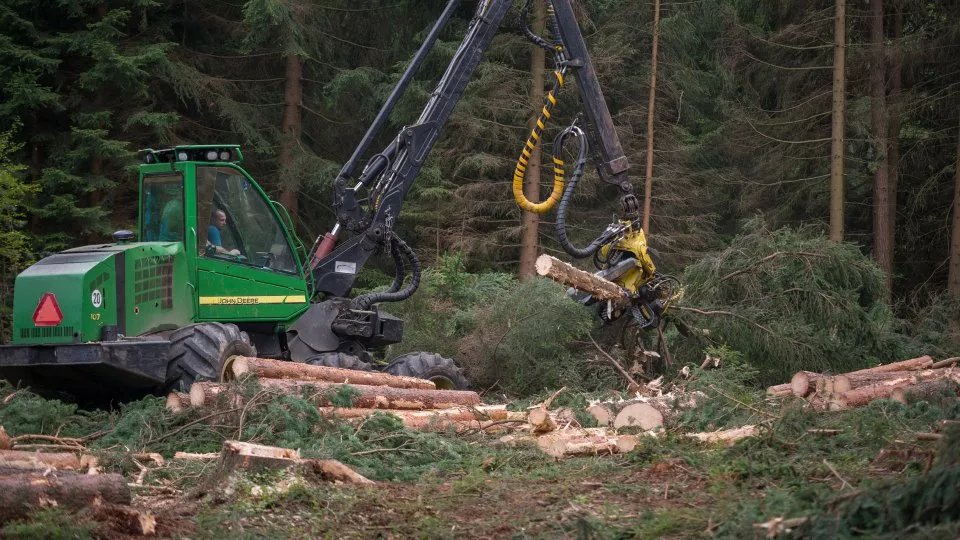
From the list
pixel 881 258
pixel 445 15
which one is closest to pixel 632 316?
pixel 445 15

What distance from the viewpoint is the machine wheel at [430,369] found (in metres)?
11.8

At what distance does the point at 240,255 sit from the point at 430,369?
96.9 inches

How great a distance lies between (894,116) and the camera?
20.1 meters

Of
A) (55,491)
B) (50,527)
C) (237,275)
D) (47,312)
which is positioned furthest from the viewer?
(237,275)

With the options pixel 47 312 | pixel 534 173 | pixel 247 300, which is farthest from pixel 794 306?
pixel 534 173

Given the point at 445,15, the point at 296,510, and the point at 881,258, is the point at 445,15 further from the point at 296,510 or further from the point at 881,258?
the point at 881,258

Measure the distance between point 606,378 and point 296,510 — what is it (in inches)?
268

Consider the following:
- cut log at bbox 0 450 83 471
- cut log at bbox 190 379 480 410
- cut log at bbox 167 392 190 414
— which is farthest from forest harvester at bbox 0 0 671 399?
cut log at bbox 0 450 83 471

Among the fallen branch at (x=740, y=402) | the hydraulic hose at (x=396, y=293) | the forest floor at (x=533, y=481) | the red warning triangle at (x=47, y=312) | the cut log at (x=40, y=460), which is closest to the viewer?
the forest floor at (x=533, y=481)

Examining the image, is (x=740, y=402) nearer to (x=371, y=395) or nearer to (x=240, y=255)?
→ (x=371, y=395)

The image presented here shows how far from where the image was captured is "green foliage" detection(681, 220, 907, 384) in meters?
12.7

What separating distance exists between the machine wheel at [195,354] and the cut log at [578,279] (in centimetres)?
347

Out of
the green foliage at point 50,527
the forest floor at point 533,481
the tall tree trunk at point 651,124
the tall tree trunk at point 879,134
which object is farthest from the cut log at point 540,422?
the tall tree trunk at point 651,124

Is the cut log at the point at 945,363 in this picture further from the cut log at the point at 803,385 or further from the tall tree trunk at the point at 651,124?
the tall tree trunk at the point at 651,124
